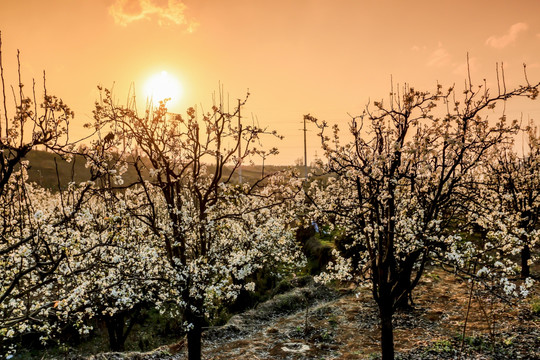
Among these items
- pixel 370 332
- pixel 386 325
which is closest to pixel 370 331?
pixel 370 332

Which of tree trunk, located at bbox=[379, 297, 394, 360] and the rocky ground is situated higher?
tree trunk, located at bbox=[379, 297, 394, 360]

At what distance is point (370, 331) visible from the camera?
19.0 metres

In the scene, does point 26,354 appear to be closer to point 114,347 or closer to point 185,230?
point 114,347

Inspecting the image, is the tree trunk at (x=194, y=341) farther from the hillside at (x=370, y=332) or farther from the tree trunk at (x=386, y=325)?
the tree trunk at (x=386, y=325)

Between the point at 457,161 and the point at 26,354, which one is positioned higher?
the point at 457,161

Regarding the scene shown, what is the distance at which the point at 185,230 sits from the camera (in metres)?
14.1

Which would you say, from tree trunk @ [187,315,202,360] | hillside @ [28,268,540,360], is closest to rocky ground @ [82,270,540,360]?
hillside @ [28,268,540,360]

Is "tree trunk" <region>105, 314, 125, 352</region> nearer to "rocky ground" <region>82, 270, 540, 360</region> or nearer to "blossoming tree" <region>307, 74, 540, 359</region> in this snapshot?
"rocky ground" <region>82, 270, 540, 360</region>

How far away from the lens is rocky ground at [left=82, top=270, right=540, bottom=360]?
1475cm

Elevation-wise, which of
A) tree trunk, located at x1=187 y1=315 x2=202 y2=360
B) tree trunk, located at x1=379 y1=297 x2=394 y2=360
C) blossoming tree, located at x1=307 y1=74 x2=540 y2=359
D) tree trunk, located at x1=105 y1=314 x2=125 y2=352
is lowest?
tree trunk, located at x1=105 y1=314 x2=125 y2=352

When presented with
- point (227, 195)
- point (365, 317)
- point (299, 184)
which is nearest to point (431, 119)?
point (299, 184)

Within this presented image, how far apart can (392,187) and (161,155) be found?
30.4 feet

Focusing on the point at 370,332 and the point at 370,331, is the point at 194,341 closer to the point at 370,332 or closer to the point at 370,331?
the point at 370,332

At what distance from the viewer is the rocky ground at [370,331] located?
14750 millimetres
